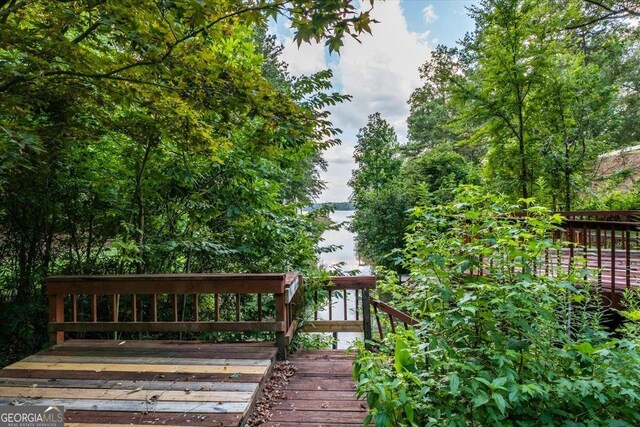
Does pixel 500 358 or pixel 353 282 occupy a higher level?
pixel 500 358

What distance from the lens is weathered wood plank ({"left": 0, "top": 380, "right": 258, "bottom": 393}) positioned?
7.47 feet

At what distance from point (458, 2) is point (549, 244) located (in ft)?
22.8

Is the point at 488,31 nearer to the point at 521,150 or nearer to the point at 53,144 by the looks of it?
the point at 521,150

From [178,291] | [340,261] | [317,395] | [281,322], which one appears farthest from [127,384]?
[340,261]

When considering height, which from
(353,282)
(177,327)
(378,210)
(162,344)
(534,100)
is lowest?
(162,344)

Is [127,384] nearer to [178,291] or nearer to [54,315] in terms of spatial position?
[178,291]

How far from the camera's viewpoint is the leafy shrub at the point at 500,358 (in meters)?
1.32

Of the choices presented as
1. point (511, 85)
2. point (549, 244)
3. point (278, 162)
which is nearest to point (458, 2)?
point (511, 85)

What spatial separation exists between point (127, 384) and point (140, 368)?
9.9 inches

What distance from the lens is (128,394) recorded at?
2.20 meters

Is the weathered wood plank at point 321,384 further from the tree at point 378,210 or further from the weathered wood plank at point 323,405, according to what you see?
the tree at point 378,210

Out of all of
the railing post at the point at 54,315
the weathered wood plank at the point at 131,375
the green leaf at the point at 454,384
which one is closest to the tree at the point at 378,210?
the weathered wood plank at the point at 131,375

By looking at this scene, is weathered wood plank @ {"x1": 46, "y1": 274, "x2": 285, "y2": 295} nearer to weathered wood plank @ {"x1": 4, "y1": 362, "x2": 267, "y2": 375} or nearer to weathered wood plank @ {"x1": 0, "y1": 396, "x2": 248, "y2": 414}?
weathered wood plank @ {"x1": 4, "y1": 362, "x2": 267, "y2": 375}

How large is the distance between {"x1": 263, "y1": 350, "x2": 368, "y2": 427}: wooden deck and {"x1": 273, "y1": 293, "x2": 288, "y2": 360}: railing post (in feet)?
0.45
